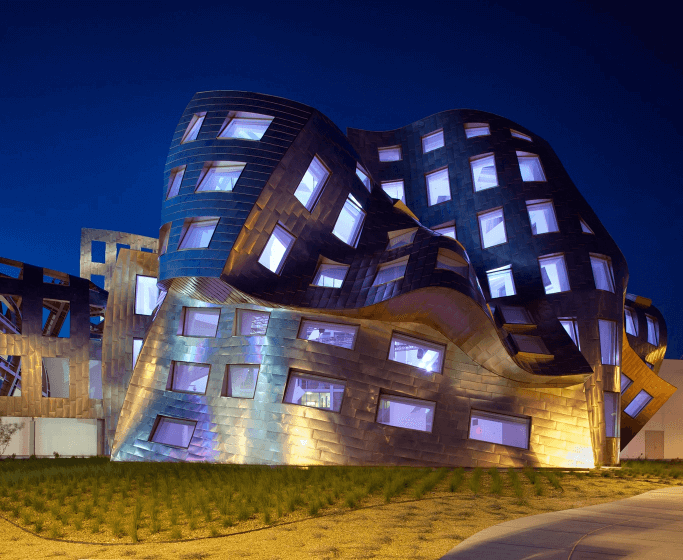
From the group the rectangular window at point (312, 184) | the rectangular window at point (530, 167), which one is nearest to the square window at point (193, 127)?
the rectangular window at point (312, 184)

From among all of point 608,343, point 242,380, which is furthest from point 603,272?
point 242,380

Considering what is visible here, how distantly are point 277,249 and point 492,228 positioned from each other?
12380 millimetres

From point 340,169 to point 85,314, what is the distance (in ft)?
64.3

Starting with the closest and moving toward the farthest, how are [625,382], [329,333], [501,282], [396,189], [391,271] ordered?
1. [391,271]
2. [329,333]
3. [501,282]
4. [625,382]
5. [396,189]

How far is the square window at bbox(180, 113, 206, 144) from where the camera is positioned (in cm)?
2575

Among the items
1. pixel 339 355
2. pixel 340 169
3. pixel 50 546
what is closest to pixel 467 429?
pixel 339 355

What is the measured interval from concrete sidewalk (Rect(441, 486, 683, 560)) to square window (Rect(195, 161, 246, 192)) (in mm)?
17566

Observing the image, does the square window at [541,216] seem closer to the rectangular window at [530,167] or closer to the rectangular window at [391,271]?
the rectangular window at [530,167]

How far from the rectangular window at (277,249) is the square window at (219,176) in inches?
102

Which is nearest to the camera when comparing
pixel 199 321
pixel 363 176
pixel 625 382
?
pixel 199 321

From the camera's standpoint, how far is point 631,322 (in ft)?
118

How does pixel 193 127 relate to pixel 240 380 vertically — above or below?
above

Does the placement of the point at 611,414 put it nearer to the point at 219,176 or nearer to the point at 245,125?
the point at 219,176

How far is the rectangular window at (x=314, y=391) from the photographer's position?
22514 mm
